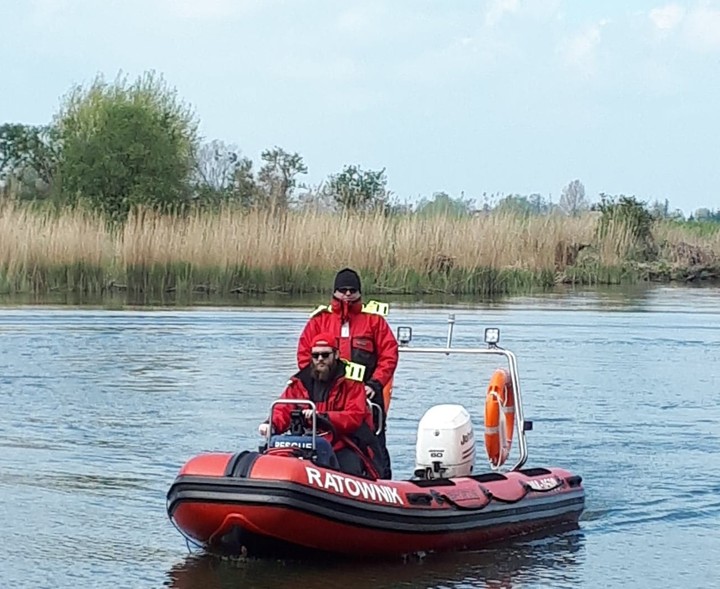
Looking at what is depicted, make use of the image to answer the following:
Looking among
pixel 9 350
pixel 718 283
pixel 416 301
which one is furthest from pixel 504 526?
pixel 718 283

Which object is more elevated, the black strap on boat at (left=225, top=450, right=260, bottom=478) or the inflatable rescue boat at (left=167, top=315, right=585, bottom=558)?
the black strap on boat at (left=225, top=450, right=260, bottom=478)

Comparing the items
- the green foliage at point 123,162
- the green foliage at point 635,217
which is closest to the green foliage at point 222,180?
the green foliage at point 123,162

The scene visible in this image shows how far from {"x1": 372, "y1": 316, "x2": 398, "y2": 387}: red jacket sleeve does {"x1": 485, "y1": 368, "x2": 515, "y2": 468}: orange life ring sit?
1.11m

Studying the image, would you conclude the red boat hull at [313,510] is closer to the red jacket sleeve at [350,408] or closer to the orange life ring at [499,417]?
the red jacket sleeve at [350,408]

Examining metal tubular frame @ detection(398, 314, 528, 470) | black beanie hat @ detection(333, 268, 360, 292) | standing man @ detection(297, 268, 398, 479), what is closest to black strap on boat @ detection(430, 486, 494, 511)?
standing man @ detection(297, 268, 398, 479)

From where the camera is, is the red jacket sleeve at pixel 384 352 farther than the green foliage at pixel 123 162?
No

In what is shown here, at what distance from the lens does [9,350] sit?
1902cm

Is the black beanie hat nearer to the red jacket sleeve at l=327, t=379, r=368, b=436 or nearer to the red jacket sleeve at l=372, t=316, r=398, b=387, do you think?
the red jacket sleeve at l=372, t=316, r=398, b=387

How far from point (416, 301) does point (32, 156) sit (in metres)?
33.7

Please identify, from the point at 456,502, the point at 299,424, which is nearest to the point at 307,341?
the point at 299,424

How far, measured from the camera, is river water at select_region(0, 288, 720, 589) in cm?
868

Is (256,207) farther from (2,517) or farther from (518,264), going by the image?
(2,517)

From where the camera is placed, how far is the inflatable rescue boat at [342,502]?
8.10 m

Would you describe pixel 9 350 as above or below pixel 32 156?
below
